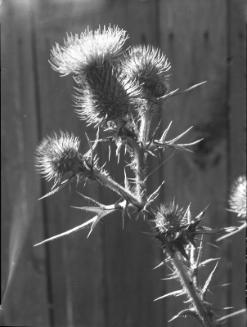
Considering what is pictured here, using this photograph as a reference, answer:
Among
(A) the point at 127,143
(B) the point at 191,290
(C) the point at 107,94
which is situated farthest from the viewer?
(C) the point at 107,94

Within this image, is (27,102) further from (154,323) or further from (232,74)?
(154,323)

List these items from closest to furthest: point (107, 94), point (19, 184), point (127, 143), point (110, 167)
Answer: point (127, 143) → point (107, 94) → point (110, 167) → point (19, 184)

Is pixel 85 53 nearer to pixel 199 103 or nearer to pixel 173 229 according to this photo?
pixel 173 229

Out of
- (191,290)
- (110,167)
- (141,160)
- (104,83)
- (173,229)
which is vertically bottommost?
(191,290)

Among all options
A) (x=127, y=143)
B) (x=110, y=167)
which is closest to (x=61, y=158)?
(x=127, y=143)

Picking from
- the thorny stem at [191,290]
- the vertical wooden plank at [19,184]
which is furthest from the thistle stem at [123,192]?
the vertical wooden plank at [19,184]

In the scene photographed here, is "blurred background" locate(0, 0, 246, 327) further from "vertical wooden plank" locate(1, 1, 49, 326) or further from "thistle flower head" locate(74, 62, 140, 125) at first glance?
"thistle flower head" locate(74, 62, 140, 125)

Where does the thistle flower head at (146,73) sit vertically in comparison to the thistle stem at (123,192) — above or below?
above

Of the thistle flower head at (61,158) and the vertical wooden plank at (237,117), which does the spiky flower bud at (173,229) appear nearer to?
the thistle flower head at (61,158)
